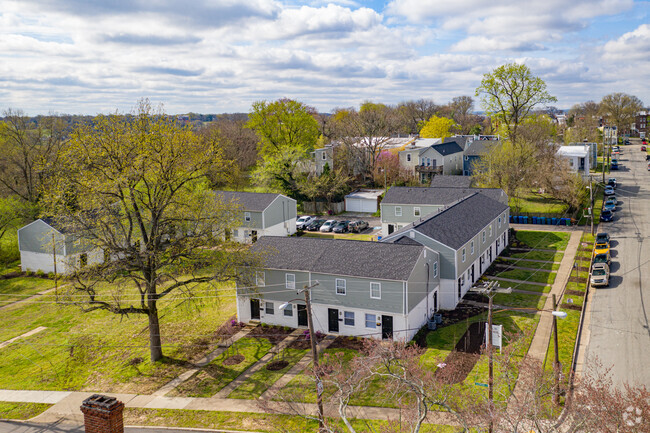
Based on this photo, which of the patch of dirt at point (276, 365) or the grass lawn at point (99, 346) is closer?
the patch of dirt at point (276, 365)

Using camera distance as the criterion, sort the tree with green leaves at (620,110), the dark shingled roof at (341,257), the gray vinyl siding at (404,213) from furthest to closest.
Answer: the tree with green leaves at (620,110) < the gray vinyl siding at (404,213) < the dark shingled roof at (341,257)

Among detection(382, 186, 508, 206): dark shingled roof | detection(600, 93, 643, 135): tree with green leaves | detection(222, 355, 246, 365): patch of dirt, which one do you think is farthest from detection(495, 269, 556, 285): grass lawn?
detection(600, 93, 643, 135): tree with green leaves

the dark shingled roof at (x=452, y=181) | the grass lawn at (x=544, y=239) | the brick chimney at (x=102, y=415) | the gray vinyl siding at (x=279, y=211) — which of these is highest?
the dark shingled roof at (x=452, y=181)

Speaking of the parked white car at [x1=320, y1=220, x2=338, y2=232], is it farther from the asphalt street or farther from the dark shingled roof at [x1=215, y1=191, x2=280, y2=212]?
the asphalt street

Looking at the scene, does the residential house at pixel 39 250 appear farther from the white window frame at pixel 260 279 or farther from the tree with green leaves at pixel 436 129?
the tree with green leaves at pixel 436 129

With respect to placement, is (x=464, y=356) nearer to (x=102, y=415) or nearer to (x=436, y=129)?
(x=102, y=415)

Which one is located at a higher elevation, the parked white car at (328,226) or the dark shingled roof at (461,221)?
the dark shingled roof at (461,221)

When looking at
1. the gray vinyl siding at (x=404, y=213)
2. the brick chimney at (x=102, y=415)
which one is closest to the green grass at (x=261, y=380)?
the brick chimney at (x=102, y=415)
